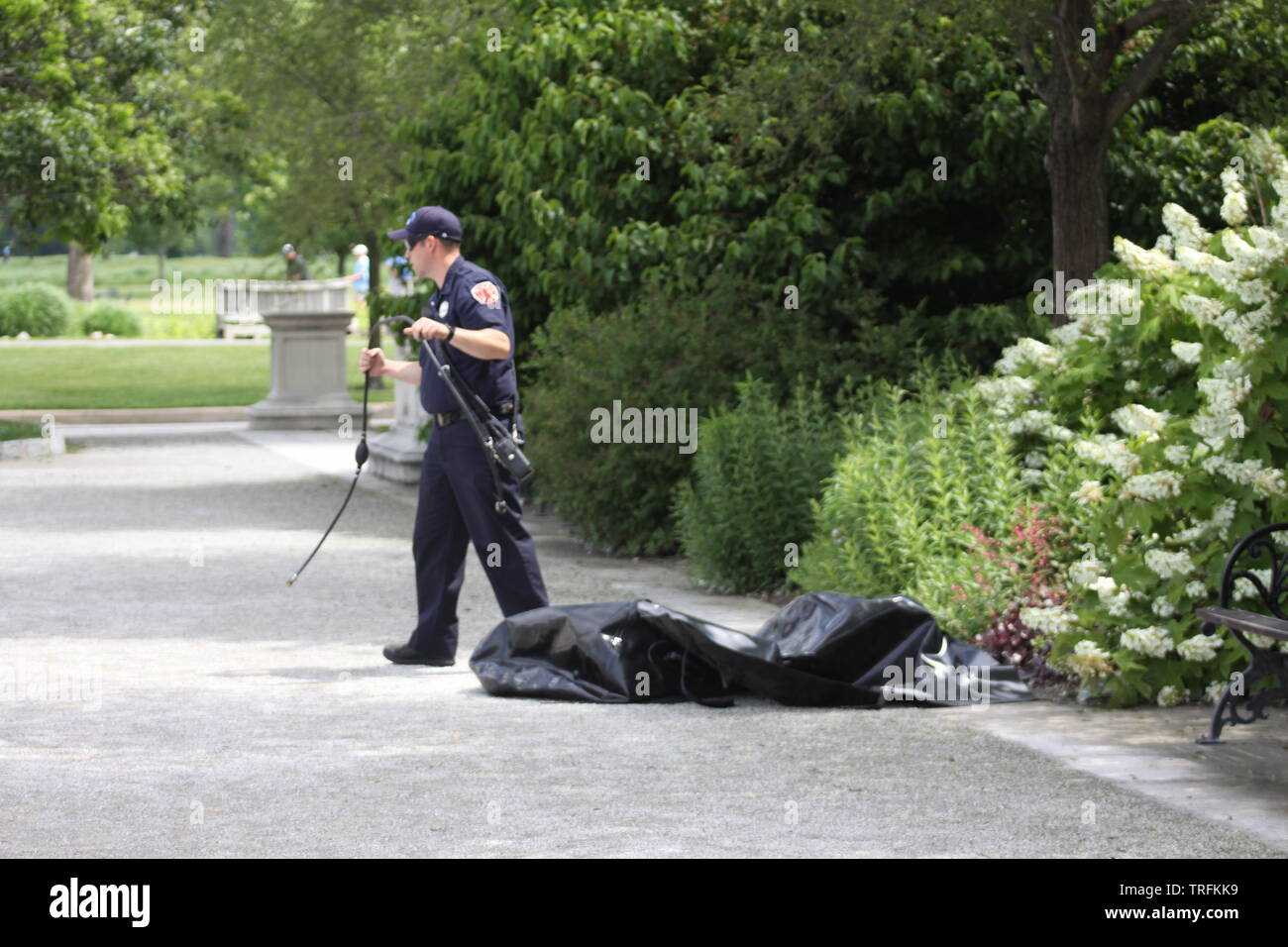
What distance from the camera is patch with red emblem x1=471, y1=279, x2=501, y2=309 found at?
858 centimetres

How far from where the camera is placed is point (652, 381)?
12906 mm

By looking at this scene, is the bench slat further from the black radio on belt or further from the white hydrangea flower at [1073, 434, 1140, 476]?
the black radio on belt

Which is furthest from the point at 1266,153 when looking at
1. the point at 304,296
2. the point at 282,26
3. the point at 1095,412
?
the point at 304,296

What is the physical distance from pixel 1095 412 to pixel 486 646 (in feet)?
10.1

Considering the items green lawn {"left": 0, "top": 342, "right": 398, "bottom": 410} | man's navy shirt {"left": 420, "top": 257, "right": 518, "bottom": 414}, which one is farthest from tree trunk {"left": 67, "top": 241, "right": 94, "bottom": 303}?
man's navy shirt {"left": 420, "top": 257, "right": 518, "bottom": 414}

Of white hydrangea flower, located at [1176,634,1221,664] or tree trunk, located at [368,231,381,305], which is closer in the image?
white hydrangea flower, located at [1176,634,1221,664]

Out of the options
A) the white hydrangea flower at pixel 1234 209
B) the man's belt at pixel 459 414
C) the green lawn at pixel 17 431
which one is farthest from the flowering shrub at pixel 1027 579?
the green lawn at pixel 17 431

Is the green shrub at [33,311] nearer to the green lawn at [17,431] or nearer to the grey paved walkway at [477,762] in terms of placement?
the green lawn at [17,431]

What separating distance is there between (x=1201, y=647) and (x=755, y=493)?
403 centimetres

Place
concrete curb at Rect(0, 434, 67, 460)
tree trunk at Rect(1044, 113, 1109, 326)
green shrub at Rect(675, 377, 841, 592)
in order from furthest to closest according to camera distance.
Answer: concrete curb at Rect(0, 434, 67, 460), tree trunk at Rect(1044, 113, 1109, 326), green shrub at Rect(675, 377, 841, 592)

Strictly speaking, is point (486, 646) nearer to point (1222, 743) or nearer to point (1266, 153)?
point (1222, 743)

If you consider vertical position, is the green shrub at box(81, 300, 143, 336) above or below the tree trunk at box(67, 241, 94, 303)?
below

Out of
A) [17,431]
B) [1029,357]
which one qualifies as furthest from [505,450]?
[17,431]

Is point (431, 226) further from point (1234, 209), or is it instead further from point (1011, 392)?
point (1234, 209)
